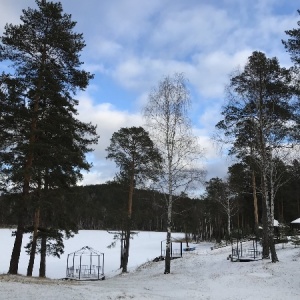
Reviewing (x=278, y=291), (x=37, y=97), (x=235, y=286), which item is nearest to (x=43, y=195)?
(x=37, y=97)

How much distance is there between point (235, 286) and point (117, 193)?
1470cm

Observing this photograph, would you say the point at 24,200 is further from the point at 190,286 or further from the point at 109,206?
the point at 109,206

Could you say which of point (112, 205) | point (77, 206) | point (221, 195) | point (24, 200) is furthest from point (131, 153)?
point (221, 195)

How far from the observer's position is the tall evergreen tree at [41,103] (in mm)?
15625

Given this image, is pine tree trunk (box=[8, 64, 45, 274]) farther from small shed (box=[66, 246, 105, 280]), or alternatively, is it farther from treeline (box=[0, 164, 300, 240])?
small shed (box=[66, 246, 105, 280])

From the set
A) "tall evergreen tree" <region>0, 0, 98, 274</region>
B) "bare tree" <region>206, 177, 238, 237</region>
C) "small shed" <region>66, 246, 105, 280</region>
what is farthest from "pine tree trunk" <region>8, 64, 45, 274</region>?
"bare tree" <region>206, 177, 238, 237</region>

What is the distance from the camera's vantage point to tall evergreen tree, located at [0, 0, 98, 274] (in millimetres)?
15625

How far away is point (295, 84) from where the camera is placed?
18.2 meters

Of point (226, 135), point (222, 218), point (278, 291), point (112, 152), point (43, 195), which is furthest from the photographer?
point (222, 218)

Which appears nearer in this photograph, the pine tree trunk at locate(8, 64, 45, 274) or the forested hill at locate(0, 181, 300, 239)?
the pine tree trunk at locate(8, 64, 45, 274)

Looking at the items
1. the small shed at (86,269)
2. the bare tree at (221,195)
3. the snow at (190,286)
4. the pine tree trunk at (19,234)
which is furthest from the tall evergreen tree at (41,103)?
the bare tree at (221,195)

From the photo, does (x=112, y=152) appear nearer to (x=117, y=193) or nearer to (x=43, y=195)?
(x=117, y=193)

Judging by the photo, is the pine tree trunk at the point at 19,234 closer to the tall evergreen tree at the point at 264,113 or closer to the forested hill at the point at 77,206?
the forested hill at the point at 77,206

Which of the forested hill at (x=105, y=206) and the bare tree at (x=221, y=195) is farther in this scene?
the bare tree at (x=221, y=195)
